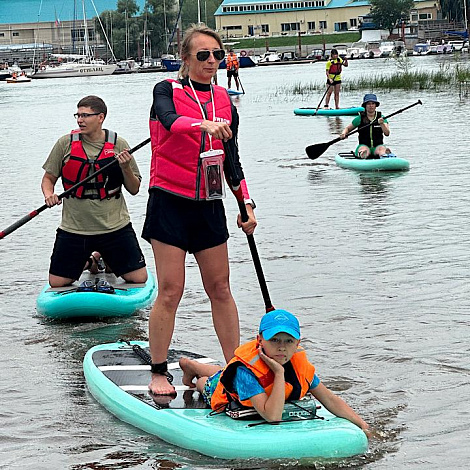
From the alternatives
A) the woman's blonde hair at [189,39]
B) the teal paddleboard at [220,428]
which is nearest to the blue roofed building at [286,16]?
the woman's blonde hair at [189,39]

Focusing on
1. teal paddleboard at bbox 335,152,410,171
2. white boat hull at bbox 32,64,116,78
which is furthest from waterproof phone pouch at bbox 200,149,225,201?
white boat hull at bbox 32,64,116,78

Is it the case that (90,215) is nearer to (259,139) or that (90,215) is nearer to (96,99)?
(96,99)

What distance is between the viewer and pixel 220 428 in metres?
5.04

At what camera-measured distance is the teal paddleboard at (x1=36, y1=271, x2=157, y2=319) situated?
301 inches

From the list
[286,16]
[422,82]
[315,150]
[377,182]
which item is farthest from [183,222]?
[286,16]

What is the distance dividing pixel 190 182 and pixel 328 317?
8.54 ft

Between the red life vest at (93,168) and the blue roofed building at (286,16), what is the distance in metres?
122

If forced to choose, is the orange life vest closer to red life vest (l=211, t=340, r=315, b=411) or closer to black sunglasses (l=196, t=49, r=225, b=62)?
black sunglasses (l=196, t=49, r=225, b=62)

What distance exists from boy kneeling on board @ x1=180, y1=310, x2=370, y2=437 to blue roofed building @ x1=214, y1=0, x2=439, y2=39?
12457cm

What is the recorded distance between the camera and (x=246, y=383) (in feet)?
16.2

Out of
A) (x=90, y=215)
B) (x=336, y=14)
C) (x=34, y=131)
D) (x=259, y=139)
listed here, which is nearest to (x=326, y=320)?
(x=90, y=215)

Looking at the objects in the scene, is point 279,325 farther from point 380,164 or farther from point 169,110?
point 380,164

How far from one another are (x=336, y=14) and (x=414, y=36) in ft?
76.4

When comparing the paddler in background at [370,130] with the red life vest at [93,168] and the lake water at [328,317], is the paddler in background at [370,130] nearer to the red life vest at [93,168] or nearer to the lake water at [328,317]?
the lake water at [328,317]
